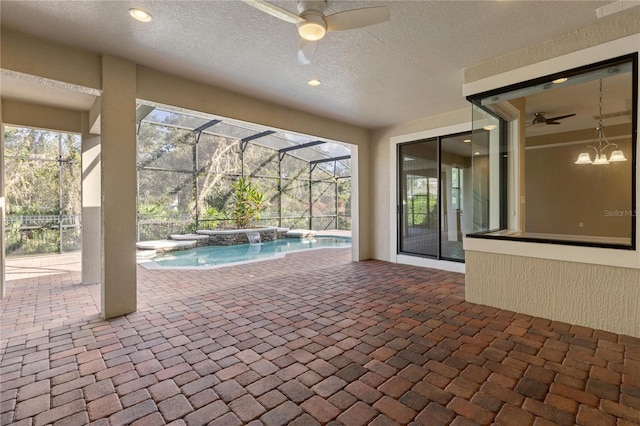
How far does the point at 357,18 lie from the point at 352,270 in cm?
414

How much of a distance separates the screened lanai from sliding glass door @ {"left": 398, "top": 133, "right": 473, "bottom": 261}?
231 cm

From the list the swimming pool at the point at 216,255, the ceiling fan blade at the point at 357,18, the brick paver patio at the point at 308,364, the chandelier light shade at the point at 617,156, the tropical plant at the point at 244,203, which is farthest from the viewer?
the tropical plant at the point at 244,203

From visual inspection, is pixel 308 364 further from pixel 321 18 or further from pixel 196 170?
pixel 196 170

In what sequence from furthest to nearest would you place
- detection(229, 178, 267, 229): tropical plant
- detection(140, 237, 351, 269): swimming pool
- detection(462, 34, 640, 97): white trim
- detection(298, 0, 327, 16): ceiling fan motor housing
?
1. detection(229, 178, 267, 229): tropical plant
2. detection(140, 237, 351, 269): swimming pool
3. detection(462, 34, 640, 97): white trim
4. detection(298, 0, 327, 16): ceiling fan motor housing

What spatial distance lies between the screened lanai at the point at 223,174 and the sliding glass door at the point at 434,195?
231cm

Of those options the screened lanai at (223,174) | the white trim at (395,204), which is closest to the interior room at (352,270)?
the white trim at (395,204)

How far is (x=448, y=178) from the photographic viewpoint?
548 cm

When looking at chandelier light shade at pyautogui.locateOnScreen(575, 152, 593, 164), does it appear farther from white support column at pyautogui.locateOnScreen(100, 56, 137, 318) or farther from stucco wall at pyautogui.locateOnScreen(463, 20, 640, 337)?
white support column at pyautogui.locateOnScreen(100, 56, 137, 318)

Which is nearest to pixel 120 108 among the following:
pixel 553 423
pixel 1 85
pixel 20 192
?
pixel 1 85

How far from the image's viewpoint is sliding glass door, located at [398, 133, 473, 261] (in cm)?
517

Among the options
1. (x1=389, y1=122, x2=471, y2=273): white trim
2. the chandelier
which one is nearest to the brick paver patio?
(x1=389, y1=122, x2=471, y2=273): white trim

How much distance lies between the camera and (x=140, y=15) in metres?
2.51

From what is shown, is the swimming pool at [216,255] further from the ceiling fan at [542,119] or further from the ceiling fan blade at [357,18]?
the ceiling fan at [542,119]

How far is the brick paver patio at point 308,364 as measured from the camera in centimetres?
176
